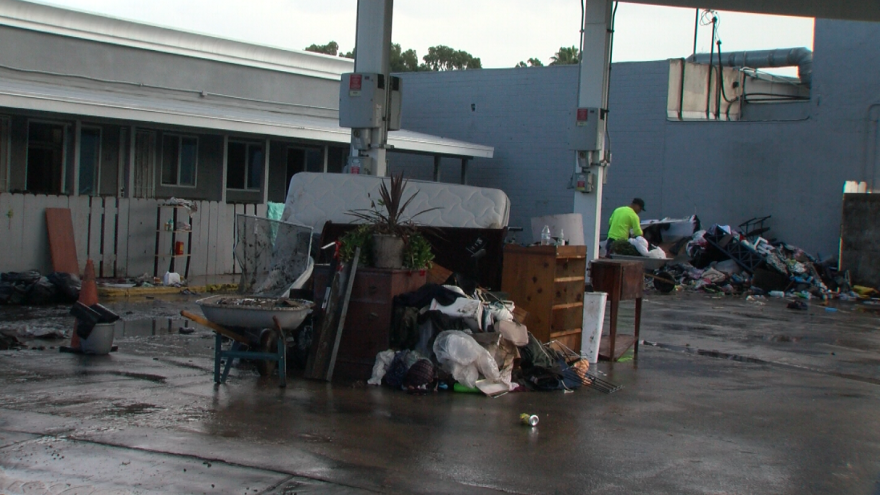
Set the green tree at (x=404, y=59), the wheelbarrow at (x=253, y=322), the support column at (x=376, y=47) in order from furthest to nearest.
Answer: the green tree at (x=404, y=59)
the support column at (x=376, y=47)
the wheelbarrow at (x=253, y=322)

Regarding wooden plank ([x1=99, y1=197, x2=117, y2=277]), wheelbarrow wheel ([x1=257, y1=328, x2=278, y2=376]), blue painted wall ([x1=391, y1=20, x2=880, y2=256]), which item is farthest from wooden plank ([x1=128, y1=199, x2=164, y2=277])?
blue painted wall ([x1=391, y1=20, x2=880, y2=256])

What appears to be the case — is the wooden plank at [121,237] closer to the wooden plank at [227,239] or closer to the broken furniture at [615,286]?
the wooden plank at [227,239]

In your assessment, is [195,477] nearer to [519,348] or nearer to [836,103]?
[519,348]

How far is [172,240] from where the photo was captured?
16.8 metres

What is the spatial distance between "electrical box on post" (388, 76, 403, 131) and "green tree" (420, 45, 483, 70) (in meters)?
60.1

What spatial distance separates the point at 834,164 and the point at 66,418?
70.0 ft

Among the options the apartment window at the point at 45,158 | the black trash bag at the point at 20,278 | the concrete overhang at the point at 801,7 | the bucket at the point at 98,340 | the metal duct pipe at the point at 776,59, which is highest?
the metal duct pipe at the point at 776,59

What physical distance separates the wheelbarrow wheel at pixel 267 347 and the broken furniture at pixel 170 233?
29.9 ft

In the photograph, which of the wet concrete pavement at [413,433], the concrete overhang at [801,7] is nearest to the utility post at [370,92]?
the wet concrete pavement at [413,433]

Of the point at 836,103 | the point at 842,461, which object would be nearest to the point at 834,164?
the point at 836,103

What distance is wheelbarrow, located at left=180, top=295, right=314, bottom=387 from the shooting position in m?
7.39

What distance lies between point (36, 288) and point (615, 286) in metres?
8.29

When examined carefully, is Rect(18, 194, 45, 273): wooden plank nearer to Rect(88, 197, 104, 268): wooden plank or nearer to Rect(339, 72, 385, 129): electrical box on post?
Rect(88, 197, 104, 268): wooden plank

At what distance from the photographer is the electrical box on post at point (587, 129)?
16406mm
